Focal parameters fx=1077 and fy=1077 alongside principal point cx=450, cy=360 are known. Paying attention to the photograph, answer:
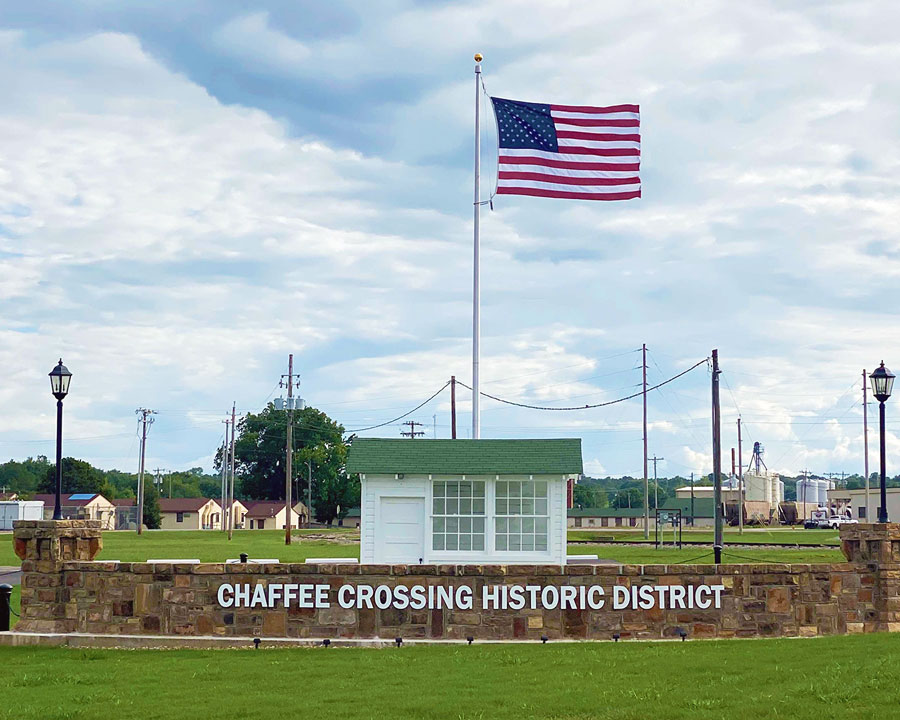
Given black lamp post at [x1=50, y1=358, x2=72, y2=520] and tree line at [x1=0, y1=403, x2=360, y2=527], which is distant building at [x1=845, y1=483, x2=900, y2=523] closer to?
tree line at [x1=0, y1=403, x2=360, y2=527]

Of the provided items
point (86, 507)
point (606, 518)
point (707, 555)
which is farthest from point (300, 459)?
point (707, 555)

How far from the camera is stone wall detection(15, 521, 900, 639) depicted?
54.5ft

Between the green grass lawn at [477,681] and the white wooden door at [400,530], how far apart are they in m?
8.99

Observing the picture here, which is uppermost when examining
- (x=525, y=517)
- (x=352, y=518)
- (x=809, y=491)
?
(x=525, y=517)

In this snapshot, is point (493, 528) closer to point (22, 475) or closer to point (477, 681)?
point (477, 681)

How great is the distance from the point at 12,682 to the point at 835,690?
30.6ft

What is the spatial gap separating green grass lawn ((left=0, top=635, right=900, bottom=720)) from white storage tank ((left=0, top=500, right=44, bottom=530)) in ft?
282

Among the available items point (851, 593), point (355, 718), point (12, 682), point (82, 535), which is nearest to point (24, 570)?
point (82, 535)

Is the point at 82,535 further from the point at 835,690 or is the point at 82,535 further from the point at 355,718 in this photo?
the point at 835,690

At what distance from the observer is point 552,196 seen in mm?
24141

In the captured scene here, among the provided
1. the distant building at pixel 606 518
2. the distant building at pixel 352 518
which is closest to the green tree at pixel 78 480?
the distant building at pixel 352 518

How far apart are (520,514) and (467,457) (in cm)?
179

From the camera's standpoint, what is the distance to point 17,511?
97000 mm

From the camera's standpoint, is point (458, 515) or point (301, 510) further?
point (301, 510)
